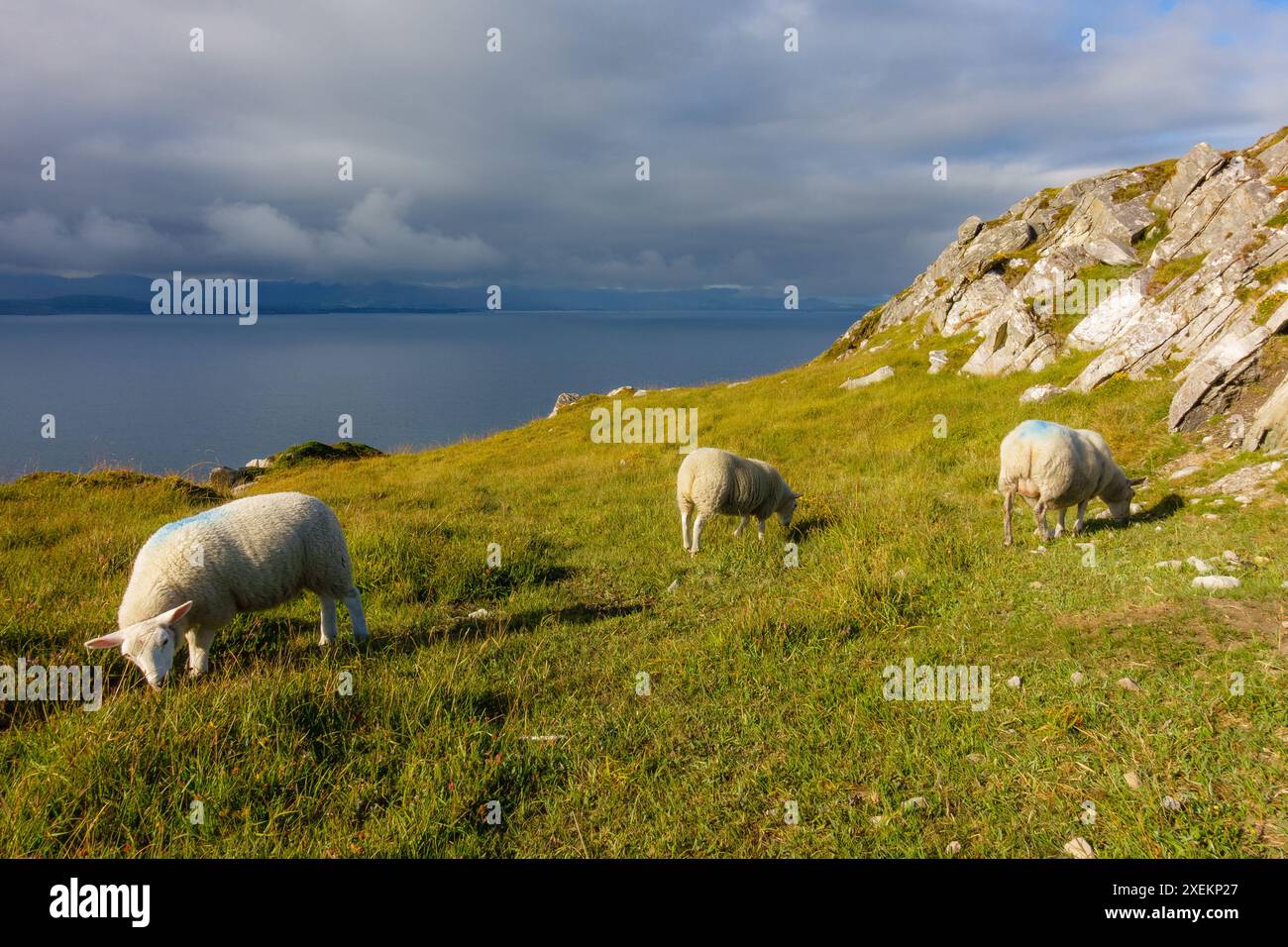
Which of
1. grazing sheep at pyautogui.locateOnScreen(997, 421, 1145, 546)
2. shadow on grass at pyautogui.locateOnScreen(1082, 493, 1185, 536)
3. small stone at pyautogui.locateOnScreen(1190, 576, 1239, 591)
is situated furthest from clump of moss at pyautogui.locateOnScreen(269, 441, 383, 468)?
small stone at pyautogui.locateOnScreen(1190, 576, 1239, 591)

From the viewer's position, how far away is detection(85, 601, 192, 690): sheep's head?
21.0 feet

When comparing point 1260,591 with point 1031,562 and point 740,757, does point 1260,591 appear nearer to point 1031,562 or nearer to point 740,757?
point 1031,562

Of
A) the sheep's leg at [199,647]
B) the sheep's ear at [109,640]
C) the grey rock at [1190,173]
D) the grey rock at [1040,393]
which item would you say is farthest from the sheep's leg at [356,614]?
the grey rock at [1190,173]

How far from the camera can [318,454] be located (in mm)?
38219

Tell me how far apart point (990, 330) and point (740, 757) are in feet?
85.4

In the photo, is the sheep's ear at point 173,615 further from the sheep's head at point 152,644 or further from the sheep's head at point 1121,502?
the sheep's head at point 1121,502

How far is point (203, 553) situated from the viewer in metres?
7.08

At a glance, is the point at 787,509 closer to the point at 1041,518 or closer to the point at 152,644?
the point at 1041,518

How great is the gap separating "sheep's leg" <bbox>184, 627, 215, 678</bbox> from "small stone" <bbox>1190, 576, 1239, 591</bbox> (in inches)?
467

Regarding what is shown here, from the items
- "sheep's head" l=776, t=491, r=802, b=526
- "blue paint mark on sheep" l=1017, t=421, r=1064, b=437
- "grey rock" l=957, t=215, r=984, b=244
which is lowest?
"sheep's head" l=776, t=491, r=802, b=526

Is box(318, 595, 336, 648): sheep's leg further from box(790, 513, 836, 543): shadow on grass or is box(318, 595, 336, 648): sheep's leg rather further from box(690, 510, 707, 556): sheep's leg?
box(790, 513, 836, 543): shadow on grass

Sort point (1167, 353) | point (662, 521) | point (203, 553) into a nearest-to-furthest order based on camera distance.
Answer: point (203, 553) < point (662, 521) < point (1167, 353)

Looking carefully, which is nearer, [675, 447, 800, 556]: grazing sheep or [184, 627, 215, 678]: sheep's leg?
[184, 627, 215, 678]: sheep's leg

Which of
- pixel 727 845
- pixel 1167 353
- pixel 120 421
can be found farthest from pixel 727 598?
pixel 120 421
